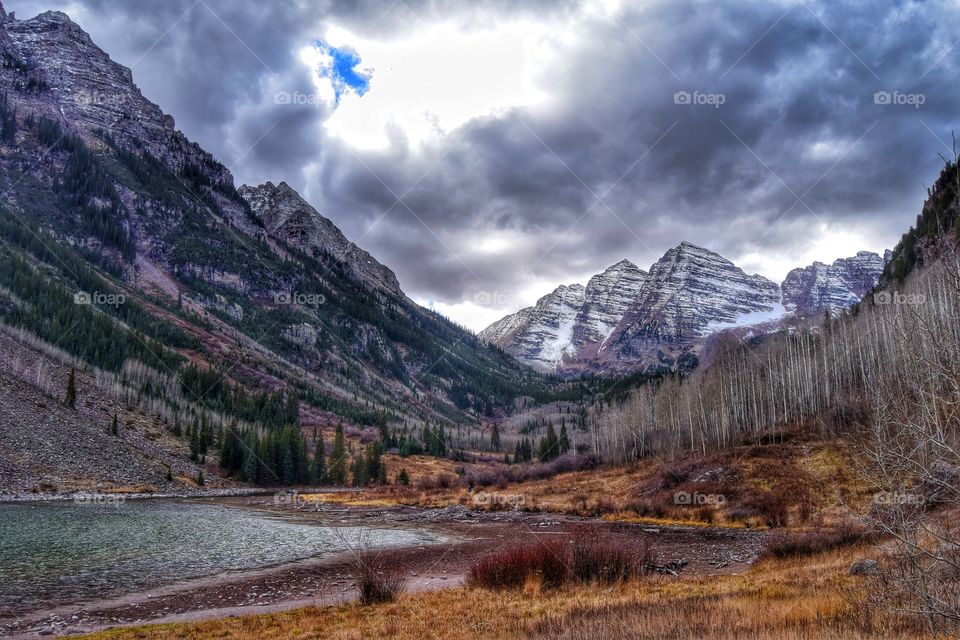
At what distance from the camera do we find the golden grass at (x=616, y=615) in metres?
9.12

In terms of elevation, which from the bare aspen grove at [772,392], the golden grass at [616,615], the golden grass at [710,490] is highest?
the bare aspen grove at [772,392]

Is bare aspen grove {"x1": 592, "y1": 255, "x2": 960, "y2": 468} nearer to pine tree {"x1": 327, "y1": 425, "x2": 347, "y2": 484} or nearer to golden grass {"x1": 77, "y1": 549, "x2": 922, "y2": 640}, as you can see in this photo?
golden grass {"x1": 77, "y1": 549, "x2": 922, "y2": 640}

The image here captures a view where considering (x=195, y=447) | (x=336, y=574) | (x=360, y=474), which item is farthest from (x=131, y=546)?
(x=195, y=447)

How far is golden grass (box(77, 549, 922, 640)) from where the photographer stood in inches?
359

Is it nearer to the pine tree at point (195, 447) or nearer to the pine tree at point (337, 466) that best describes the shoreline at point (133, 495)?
the pine tree at point (195, 447)

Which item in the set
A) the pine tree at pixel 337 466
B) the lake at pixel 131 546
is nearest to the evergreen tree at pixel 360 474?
the pine tree at pixel 337 466

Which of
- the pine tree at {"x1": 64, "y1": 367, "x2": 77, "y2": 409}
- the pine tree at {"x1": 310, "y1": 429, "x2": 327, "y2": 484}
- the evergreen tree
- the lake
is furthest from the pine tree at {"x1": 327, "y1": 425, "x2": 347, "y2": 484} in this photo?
the lake

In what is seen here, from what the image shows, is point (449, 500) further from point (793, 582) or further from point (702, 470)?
point (793, 582)

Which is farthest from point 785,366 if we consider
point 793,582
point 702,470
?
point 793,582

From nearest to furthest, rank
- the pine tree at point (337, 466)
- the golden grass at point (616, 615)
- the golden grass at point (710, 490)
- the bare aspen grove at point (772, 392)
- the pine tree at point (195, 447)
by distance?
the golden grass at point (616, 615) < the golden grass at point (710, 490) < the bare aspen grove at point (772, 392) < the pine tree at point (195, 447) < the pine tree at point (337, 466)

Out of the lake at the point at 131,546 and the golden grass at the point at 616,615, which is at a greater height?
the golden grass at the point at 616,615

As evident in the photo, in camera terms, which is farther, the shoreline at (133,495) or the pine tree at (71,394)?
the pine tree at (71,394)

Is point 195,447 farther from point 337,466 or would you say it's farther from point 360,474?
point 360,474

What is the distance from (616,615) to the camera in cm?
1120
